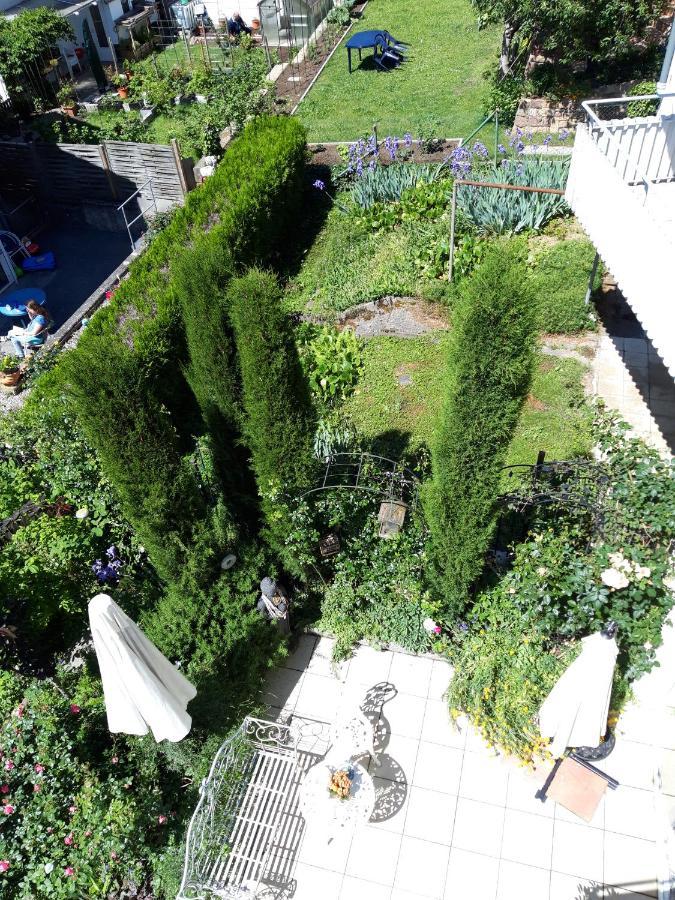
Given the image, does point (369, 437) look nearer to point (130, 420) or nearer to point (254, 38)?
point (130, 420)

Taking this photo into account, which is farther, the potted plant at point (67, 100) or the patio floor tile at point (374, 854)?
the potted plant at point (67, 100)

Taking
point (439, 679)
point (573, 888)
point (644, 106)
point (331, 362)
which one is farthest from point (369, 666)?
point (644, 106)

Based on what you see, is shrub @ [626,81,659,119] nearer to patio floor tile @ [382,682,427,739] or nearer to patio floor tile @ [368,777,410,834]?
patio floor tile @ [382,682,427,739]

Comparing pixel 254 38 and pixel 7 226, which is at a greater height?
pixel 254 38

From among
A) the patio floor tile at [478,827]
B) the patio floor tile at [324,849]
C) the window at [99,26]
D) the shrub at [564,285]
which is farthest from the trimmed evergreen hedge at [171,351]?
the window at [99,26]

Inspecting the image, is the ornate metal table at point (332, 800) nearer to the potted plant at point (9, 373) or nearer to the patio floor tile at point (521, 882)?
the patio floor tile at point (521, 882)

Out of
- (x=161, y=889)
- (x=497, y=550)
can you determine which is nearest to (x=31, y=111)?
(x=497, y=550)

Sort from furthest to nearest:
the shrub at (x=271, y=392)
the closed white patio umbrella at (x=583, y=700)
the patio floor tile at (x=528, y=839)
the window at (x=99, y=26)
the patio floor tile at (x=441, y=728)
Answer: the window at (x=99, y=26)
the patio floor tile at (x=441, y=728)
the shrub at (x=271, y=392)
the patio floor tile at (x=528, y=839)
the closed white patio umbrella at (x=583, y=700)
